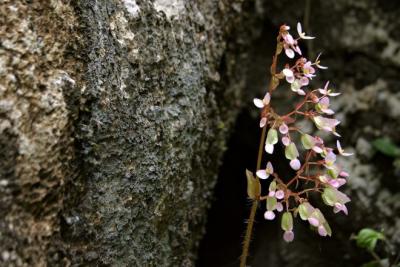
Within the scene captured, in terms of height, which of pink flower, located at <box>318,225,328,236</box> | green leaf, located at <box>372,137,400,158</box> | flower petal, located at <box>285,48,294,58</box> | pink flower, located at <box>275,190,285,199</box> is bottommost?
green leaf, located at <box>372,137,400,158</box>

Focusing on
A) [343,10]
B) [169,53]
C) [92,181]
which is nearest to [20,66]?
[92,181]

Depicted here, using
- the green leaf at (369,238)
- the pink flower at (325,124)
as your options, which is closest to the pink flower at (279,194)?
the pink flower at (325,124)

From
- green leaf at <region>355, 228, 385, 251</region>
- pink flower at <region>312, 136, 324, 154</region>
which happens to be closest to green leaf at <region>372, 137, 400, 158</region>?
green leaf at <region>355, 228, 385, 251</region>

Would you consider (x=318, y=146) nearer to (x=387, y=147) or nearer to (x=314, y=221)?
(x=314, y=221)

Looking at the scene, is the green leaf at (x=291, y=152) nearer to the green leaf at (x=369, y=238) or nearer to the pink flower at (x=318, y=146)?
the pink flower at (x=318, y=146)

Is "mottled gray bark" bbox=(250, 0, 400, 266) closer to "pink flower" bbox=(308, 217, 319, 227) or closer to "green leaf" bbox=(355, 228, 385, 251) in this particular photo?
"green leaf" bbox=(355, 228, 385, 251)

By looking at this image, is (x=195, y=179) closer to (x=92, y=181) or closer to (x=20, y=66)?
(x=92, y=181)
